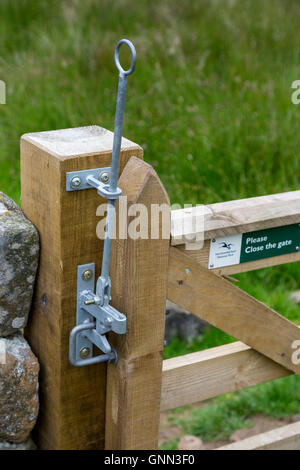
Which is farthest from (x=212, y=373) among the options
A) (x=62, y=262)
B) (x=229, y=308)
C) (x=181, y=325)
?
(x=181, y=325)

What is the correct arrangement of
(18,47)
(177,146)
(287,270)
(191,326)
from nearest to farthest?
(191,326) → (287,270) → (177,146) → (18,47)

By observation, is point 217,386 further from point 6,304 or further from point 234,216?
point 6,304

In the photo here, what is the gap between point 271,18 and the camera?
20.7ft

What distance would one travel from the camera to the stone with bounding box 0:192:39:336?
1.51 m

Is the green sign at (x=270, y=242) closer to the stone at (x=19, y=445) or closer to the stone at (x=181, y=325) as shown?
the stone at (x=19, y=445)

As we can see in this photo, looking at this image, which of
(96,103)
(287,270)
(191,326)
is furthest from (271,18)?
(191,326)

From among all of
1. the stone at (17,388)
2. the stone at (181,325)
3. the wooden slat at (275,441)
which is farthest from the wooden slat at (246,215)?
the stone at (181,325)

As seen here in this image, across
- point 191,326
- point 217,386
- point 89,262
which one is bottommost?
point 191,326

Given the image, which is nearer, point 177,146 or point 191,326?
point 191,326

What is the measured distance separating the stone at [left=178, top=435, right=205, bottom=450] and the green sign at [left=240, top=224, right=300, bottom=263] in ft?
4.73

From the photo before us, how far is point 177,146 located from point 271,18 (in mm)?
2788

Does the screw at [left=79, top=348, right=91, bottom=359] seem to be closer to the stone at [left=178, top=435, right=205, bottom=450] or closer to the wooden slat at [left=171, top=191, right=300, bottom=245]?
the wooden slat at [left=171, top=191, right=300, bottom=245]

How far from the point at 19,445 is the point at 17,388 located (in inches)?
8.7

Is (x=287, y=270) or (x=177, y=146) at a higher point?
(x=177, y=146)
